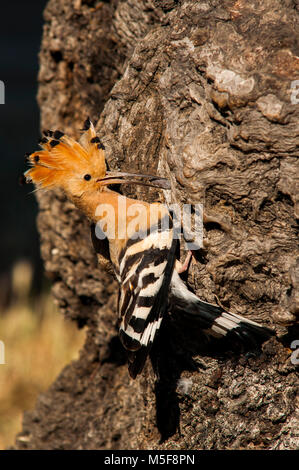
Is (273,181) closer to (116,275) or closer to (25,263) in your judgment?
(116,275)

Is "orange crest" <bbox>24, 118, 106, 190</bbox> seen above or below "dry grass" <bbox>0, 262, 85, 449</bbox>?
above

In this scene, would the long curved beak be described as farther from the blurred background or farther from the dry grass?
the dry grass

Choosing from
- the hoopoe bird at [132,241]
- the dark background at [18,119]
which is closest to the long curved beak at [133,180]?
the hoopoe bird at [132,241]

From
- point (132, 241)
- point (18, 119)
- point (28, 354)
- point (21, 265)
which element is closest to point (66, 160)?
point (132, 241)

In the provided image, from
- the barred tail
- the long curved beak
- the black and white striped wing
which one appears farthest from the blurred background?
the barred tail

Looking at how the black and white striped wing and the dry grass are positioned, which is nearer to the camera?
the black and white striped wing

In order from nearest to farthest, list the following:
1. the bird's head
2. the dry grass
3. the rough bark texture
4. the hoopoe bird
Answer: the rough bark texture, the hoopoe bird, the bird's head, the dry grass

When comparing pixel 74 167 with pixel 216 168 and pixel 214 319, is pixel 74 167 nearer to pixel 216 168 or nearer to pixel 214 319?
pixel 216 168

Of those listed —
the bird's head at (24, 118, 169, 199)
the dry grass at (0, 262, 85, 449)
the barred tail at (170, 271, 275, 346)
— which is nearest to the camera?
the barred tail at (170, 271, 275, 346)
